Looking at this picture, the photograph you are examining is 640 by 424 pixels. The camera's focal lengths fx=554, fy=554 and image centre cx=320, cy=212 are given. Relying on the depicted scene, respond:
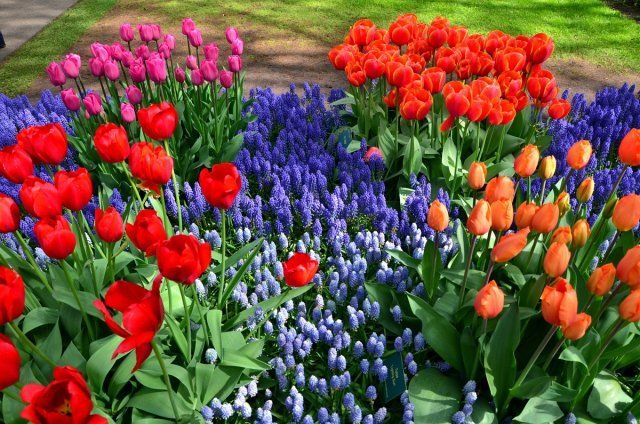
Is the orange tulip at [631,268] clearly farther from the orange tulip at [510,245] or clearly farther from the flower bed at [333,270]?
the orange tulip at [510,245]

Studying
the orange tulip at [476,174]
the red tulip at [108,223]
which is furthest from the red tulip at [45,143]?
the orange tulip at [476,174]

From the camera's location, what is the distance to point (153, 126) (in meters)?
1.71

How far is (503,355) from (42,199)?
134 cm

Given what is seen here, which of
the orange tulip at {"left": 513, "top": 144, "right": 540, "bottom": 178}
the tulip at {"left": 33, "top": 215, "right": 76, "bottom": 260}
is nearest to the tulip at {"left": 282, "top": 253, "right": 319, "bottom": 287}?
the tulip at {"left": 33, "top": 215, "right": 76, "bottom": 260}

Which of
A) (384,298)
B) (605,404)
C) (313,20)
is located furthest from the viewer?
(313,20)

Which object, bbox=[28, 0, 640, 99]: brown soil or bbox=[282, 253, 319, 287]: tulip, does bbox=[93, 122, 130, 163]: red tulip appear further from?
bbox=[28, 0, 640, 99]: brown soil

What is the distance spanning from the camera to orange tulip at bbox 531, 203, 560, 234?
1.49 m

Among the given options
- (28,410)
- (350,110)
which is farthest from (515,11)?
(28,410)

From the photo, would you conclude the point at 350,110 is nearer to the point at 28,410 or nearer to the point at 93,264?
the point at 93,264

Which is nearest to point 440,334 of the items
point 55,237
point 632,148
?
point 632,148

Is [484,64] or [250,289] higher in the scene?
[484,64]

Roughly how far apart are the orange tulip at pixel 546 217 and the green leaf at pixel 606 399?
59cm

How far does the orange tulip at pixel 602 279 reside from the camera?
4.38ft

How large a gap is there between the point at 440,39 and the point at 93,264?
2.07m
